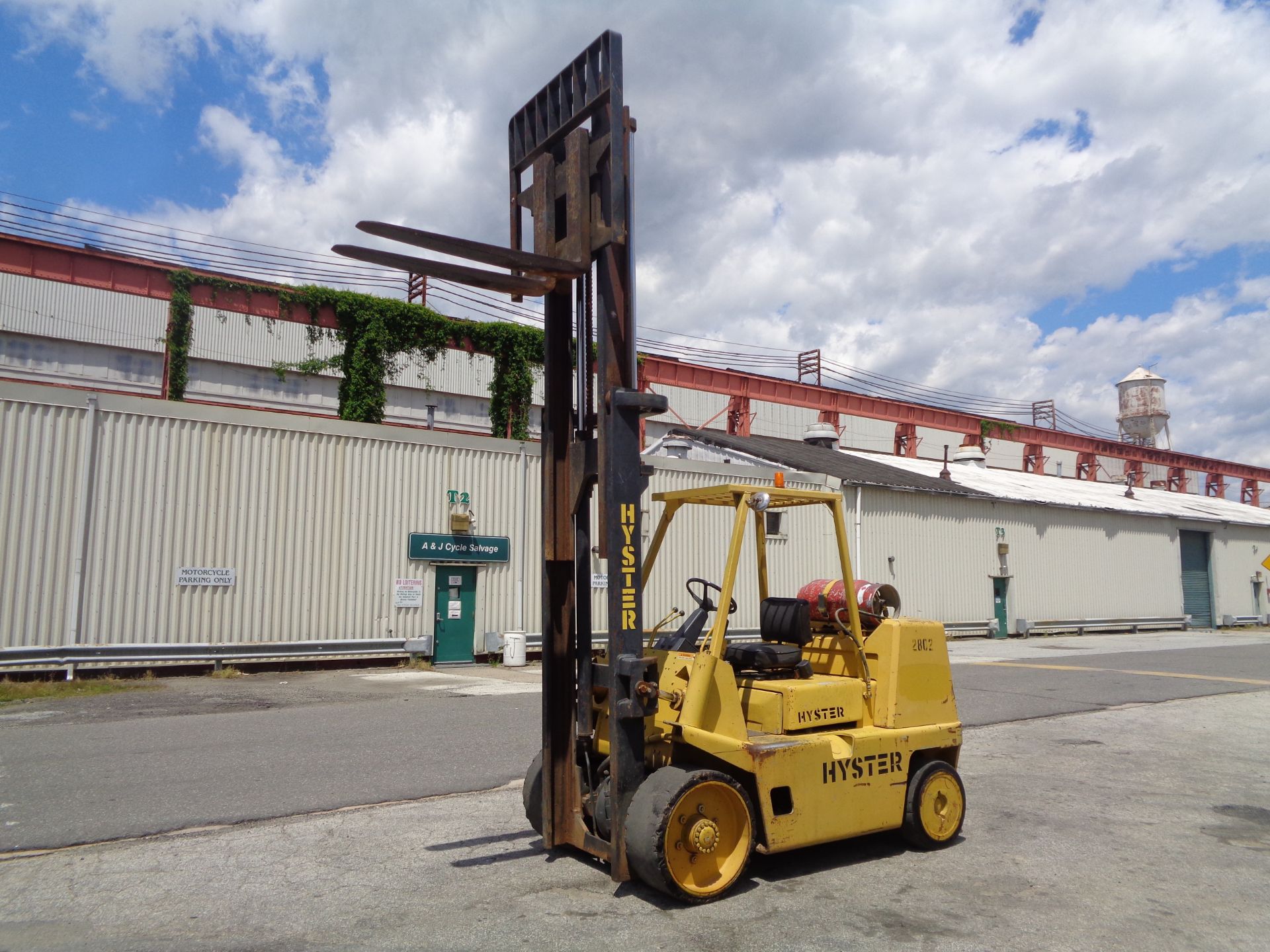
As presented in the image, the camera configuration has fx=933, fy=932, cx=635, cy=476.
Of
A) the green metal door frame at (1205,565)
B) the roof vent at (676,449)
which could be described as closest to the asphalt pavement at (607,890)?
the roof vent at (676,449)

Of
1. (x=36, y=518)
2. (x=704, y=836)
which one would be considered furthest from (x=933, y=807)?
(x=36, y=518)

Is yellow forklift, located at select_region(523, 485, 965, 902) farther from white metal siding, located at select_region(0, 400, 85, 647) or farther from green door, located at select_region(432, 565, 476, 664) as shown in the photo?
green door, located at select_region(432, 565, 476, 664)

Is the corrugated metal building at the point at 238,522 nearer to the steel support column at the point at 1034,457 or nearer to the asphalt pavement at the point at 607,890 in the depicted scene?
the asphalt pavement at the point at 607,890

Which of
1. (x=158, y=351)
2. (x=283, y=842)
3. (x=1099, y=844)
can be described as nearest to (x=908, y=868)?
(x=1099, y=844)

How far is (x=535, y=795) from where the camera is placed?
599cm

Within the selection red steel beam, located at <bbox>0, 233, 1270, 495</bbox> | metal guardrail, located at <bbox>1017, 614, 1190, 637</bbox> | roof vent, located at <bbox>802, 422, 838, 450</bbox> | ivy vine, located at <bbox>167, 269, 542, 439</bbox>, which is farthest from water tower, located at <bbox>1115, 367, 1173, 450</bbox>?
ivy vine, located at <bbox>167, 269, 542, 439</bbox>

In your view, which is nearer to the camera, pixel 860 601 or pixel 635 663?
pixel 635 663

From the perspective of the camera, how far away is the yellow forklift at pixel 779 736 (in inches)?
199

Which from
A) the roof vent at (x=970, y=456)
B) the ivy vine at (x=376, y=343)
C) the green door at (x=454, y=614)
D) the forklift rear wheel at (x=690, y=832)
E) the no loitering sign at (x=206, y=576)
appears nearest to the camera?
the forklift rear wheel at (x=690, y=832)

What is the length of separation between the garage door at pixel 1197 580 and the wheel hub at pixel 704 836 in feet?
129

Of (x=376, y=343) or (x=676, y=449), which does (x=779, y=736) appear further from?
(x=376, y=343)

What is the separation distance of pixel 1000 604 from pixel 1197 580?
1405cm

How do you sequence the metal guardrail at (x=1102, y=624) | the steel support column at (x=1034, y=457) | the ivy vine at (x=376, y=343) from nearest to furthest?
the ivy vine at (x=376, y=343), the metal guardrail at (x=1102, y=624), the steel support column at (x=1034, y=457)

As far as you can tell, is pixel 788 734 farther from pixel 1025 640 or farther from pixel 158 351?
pixel 158 351
